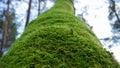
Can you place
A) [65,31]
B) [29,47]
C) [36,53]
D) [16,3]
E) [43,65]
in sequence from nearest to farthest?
[43,65] → [36,53] → [29,47] → [65,31] → [16,3]

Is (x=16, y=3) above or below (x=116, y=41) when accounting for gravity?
above

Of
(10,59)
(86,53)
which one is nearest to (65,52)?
(86,53)

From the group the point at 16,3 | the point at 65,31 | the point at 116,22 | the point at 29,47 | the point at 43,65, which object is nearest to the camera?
the point at 43,65

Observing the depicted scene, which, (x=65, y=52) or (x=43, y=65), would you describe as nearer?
(x=43, y=65)

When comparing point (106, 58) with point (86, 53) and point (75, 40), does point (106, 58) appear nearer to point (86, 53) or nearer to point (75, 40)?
Result: point (86, 53)

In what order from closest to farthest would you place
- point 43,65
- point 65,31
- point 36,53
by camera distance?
point 43,65 < point 36,53 < point 65,31

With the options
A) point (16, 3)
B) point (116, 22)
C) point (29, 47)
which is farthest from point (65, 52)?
point (116, 22)

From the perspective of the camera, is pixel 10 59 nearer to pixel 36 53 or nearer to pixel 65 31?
pixel 36 53

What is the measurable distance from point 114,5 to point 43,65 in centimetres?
1959

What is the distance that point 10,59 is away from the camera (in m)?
2.23

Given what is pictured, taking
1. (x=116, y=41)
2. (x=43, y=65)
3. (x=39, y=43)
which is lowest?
(x=116, y=41)

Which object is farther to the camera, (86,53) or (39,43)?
(39,43)

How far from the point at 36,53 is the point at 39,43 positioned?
25cm

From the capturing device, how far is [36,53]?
2.13 m
